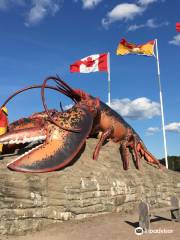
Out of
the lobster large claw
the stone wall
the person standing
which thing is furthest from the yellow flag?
the person standing

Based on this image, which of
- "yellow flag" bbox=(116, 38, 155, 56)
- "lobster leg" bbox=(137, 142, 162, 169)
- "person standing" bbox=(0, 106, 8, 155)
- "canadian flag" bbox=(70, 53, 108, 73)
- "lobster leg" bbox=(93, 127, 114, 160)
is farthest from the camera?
"yellow flag" bbox=(116, 38, 155, 56)

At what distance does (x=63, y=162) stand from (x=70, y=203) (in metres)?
1.25

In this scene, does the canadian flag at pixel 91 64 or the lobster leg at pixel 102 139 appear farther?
the canadian flag at pixel 91 64

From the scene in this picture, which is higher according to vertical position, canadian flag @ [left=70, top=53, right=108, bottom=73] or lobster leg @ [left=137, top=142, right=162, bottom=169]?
canadian flag @ [left=70, top=53, right=108, bottom=73]

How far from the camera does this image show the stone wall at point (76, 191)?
9289 millimetres

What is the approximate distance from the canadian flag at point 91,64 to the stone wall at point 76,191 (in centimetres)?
780

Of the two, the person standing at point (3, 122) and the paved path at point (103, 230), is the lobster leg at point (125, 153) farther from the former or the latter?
the person standing at point (3, 122)

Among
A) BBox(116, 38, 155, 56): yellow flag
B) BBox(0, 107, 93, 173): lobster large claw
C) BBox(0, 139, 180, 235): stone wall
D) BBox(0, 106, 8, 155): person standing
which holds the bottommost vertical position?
BBox(0, 139, 180, 235): stone wall

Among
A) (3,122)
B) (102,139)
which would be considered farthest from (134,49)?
(3,122)

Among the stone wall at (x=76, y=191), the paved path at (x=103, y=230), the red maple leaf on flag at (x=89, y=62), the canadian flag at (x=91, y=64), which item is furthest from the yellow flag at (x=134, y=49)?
the paved path at (x=103, y=230)

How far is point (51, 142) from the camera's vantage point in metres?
11.3

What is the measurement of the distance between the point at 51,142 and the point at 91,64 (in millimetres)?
11200

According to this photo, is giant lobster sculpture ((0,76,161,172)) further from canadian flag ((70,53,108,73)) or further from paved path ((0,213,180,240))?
canadian flag ((70,53,108,73))

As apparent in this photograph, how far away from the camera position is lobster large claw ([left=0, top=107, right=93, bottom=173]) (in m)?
10.4
